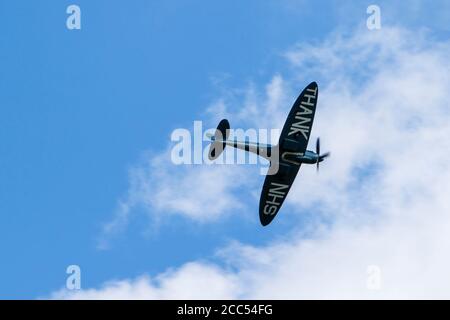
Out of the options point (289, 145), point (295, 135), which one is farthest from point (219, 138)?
point (295, 135)

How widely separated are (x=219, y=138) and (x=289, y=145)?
276 inches

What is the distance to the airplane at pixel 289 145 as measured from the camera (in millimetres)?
69625

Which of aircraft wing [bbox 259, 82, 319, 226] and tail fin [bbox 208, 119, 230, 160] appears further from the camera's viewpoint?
tail fin [bbox 208, 119, 230, 160]

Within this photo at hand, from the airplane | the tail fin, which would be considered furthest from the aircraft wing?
→ the tail fin

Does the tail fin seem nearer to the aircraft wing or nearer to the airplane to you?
the airplane

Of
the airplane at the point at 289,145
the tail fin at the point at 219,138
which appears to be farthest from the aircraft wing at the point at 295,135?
the tail fin at the point at 219,138

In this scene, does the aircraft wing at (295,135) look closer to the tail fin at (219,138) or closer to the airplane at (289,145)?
the airplane at (289,145)

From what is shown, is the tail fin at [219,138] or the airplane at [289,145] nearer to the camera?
the airplane at [289,145]

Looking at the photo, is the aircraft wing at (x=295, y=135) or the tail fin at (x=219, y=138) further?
the tail fin at (x=219, y=138)

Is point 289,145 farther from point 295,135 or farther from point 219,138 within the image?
point 219,138

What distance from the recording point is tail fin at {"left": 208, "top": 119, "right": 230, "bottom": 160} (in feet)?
239
